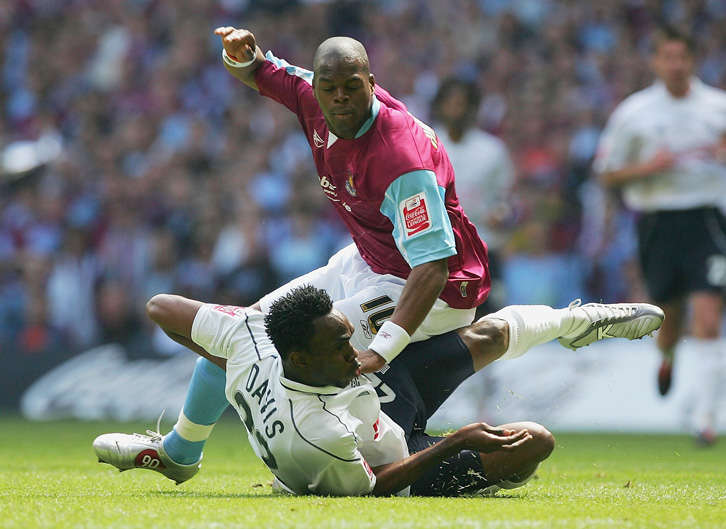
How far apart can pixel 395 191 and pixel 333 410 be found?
1147 mm

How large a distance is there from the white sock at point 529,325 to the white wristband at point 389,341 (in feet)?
3.40

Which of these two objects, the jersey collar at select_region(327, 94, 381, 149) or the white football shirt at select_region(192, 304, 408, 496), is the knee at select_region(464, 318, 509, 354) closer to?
the white football shirt at select_region(192, 304, 408, 496)

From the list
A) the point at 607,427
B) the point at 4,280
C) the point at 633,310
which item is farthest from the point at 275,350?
the point at 4,280

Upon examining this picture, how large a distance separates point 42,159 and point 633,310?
11.1 metres

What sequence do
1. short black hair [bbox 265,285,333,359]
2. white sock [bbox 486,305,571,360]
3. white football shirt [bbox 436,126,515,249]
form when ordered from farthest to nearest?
white football shirt [bbox 436,126,515,249]
white sock [bbox 486,305,571,360]
short black hair [bbox 265,285,333,359]

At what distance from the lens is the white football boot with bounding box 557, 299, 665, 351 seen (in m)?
5.88

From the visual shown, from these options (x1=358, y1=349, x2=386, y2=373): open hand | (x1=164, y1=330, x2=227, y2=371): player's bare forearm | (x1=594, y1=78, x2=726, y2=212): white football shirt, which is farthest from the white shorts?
(x1=594, y1=78, x2=726, y2=212): white football shirt

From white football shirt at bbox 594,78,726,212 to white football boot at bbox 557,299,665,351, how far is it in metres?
3.21

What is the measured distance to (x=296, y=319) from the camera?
4371 millimetres

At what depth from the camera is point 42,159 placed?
15039 millimetres

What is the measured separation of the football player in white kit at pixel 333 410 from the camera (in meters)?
4.39

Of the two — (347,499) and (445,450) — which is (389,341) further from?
(347,499)

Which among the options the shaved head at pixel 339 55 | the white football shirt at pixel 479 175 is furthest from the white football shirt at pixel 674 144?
the shaved head at pixel 339 55

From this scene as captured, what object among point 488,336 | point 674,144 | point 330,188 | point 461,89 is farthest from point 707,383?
point 330,188
